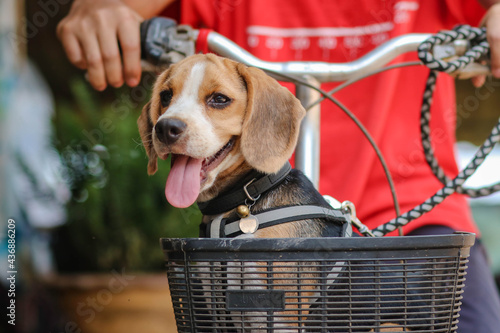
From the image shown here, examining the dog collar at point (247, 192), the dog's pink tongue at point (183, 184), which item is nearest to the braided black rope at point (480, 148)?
the dog collar at point (247, 192)

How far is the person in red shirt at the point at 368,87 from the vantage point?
175 cm

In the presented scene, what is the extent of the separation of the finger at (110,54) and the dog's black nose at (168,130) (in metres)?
0.34

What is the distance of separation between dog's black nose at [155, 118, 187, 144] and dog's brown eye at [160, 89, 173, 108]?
0.74ft

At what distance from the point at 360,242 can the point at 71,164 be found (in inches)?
104

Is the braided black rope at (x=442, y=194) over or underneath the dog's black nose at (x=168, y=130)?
underneath

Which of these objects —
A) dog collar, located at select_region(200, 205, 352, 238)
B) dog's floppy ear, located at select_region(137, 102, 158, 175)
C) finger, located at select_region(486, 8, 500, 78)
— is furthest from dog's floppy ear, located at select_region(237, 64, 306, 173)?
finger, located at select_region(486, 8, 500, 78)

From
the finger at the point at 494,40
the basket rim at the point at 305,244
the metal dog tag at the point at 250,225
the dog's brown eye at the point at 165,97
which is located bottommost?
the basket rim at the point at 305,244

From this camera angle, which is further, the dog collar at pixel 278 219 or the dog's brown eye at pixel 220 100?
the dog's brown eye at pixel 220 100

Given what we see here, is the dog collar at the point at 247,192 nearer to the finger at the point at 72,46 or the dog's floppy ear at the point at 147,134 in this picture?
the dog's floppy ear at the point at 147,134

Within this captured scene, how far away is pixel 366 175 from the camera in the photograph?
179 centimetres

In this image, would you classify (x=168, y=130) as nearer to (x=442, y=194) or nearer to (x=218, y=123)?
(x=218, y=123)

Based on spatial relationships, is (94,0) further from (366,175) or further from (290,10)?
(366,175)

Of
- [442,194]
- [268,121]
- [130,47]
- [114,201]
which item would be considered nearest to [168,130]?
[268,121]

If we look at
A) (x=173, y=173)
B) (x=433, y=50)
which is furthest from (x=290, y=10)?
(x=173, y=173)
